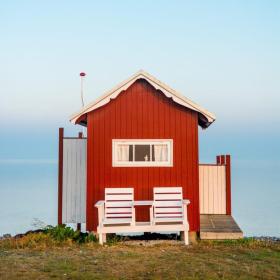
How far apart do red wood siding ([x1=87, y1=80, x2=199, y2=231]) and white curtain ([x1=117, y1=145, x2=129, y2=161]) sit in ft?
0.84

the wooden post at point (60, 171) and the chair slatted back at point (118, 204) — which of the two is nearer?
the chair slatted back at point (118, 204)

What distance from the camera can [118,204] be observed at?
14.1 m

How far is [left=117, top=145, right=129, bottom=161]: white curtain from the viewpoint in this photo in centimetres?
1462

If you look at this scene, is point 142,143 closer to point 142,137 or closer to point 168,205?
point 142,137

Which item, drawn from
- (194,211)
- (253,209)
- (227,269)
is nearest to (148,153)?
(194,211)

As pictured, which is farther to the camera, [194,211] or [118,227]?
[194,211]

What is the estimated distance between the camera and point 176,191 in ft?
46.6

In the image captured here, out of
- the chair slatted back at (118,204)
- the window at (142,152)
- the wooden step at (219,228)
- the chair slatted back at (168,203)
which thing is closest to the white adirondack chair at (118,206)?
the chair slatted back at (118,204)

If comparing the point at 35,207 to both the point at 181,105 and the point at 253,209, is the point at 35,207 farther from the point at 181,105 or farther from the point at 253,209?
the point at 181,105

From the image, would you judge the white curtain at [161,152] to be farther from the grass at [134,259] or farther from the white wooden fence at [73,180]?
the white wooden fence at [73,180]

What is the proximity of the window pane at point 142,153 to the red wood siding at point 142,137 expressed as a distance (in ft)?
0.93

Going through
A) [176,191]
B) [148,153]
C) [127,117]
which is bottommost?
[176,191]

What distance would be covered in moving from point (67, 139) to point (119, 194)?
2952 mm

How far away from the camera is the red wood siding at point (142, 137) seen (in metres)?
14.5
